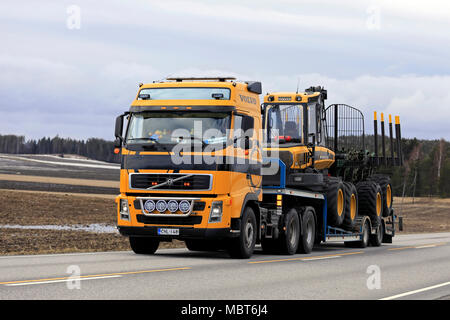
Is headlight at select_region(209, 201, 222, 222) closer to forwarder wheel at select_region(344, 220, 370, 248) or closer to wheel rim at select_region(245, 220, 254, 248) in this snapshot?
wheel rim at select_region(245, 220, 254, 248)

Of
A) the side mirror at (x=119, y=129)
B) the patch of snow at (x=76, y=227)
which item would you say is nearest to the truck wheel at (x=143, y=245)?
the side mirror at (x=119, y=129)

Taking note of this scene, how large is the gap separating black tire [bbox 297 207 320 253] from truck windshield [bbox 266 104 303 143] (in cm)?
218

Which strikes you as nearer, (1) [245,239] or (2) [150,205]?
(2) [150,205]

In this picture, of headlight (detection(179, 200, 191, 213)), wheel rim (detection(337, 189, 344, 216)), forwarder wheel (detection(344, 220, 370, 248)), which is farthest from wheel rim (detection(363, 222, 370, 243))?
headlight (detection(179, 200, 191, 213))

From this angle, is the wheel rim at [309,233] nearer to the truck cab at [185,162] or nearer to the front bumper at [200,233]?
the truck cab at [185,162]

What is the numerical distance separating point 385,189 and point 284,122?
700 centimetres

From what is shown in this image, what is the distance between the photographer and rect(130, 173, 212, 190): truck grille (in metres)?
16.4

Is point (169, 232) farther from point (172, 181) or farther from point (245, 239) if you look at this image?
point (245, 239)

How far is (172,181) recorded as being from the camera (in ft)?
54.0

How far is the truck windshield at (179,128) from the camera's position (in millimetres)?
16469

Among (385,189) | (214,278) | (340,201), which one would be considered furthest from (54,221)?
(214,278)

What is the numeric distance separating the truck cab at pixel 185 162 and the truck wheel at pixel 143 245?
3.48 feet
